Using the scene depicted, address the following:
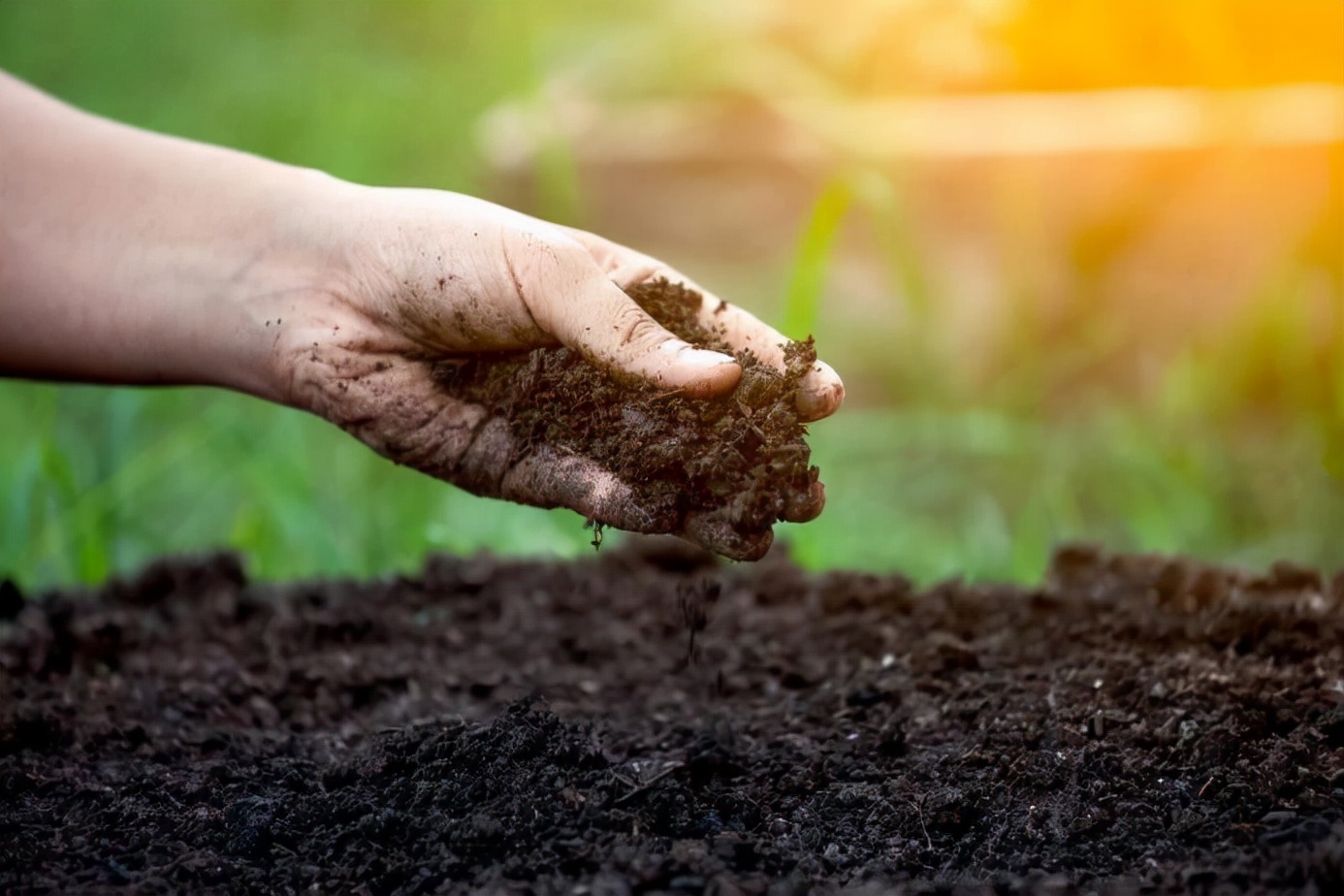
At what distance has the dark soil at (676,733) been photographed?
1.18 m

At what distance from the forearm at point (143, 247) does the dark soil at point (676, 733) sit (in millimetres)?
489

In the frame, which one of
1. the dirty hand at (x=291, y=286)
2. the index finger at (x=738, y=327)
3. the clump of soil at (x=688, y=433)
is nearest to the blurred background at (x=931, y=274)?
the index finger at (x=738, y=327)

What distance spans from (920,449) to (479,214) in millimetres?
1922

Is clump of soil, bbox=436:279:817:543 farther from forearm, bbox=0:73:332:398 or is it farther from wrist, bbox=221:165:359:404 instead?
forearm, bbox=0:73:332:398

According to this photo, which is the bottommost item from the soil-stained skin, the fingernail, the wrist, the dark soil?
the dark soil

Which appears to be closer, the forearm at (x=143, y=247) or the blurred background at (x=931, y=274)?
the forearm at (x=143, y=247)

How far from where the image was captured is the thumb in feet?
4.35

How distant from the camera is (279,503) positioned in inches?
99.9

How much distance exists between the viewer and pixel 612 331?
1386 millimetres

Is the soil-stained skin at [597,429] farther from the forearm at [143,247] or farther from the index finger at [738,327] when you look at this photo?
the forearm at [143,247]

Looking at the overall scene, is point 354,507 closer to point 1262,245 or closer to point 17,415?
point 17,415

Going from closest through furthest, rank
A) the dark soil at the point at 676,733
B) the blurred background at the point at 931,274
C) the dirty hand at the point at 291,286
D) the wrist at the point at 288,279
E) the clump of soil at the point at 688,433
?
1. the dark soil at the point at 676,733
2. the clump of soil at the point at 688,433
3. the dirty hand at the point at 291,286
4. the wrist at the point at 288,279
5. the blurred background at the point at 931,274

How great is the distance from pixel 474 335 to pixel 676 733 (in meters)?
0.57

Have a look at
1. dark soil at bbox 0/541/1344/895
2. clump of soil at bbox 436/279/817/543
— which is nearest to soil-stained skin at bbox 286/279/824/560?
clump of soil at bbox 436/279/817/543
